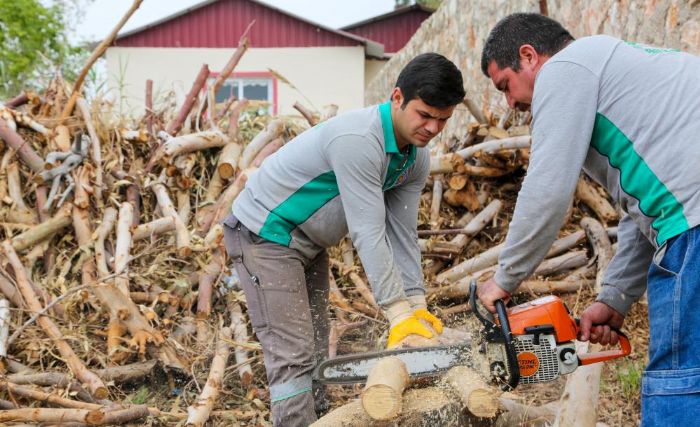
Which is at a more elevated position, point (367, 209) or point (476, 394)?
point (367, 209)

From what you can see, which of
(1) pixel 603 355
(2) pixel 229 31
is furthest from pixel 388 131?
(2) pixel 229 31

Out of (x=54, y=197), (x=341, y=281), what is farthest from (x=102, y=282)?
(x=341, y=281)

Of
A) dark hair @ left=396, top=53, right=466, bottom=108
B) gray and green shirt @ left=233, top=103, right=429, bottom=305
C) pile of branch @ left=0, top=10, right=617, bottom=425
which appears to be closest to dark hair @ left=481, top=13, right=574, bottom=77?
dark hair @ left=396, top=53, right=466, bottom=108

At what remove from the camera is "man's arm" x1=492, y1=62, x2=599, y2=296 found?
1998 mm

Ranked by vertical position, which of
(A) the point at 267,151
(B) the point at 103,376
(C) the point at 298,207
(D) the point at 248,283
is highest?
(C) the point at 298,207

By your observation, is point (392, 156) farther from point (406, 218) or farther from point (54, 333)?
point (54, 333)

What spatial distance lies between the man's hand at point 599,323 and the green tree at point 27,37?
57.0 feet

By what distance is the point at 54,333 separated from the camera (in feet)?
13.1

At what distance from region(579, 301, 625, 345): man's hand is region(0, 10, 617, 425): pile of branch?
0.61 m

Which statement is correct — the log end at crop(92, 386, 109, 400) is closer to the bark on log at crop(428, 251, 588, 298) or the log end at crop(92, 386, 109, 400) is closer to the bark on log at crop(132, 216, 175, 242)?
the bark on log at crop(132, 216, 175, 242)

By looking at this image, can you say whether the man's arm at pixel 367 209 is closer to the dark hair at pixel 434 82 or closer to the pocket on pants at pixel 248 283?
the dark hair at pixel 434 82

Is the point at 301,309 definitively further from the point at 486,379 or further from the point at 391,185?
the point at 486,379

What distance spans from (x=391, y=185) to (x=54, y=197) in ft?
9.56

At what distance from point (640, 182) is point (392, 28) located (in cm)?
1705
